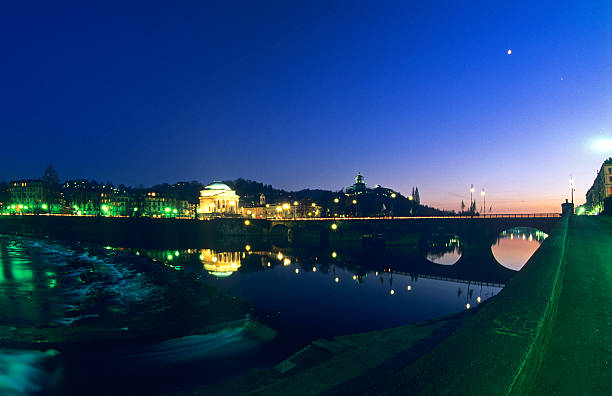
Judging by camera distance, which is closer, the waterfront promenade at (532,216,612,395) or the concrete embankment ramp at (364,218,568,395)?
the concrete embankment ramp at (364,218,568,395)

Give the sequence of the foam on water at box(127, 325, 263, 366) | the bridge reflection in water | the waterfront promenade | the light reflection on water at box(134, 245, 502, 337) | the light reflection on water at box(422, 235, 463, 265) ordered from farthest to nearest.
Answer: the light reflection on water at box(422, 235, 463, 265), the bridge reflection in water, the light reflection on water at box(134, 245, 502, 337), the foam on water at box(127, 325, 263, 366), the waterfront promenade

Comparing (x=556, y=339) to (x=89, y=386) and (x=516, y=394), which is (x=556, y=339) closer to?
(x=516, y=394)

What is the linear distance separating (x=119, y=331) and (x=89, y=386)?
6684mm

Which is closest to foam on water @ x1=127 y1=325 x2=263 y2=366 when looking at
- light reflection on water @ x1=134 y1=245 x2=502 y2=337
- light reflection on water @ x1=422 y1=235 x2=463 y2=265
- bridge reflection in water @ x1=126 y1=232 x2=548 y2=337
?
bridge reflection in water @ x1=126 y1=232 x2=548 y2=337

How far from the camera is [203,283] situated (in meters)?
35.6

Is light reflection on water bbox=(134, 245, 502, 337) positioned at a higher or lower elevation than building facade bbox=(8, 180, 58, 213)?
lower

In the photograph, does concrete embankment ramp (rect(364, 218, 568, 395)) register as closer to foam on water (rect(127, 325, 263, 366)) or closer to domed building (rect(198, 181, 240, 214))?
foam on water (rect(127, 325, 263, 366))

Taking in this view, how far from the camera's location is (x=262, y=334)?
21453 millimetres

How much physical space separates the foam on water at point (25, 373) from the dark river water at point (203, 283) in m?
0.04

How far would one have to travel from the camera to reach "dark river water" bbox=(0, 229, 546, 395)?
1495 cm

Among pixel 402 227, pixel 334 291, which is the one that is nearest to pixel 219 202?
pixel 402 227

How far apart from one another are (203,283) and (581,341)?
3427cm

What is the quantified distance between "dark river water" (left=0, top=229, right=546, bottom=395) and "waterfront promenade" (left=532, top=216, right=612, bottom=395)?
13.1m

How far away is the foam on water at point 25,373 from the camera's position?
43.9 ft
